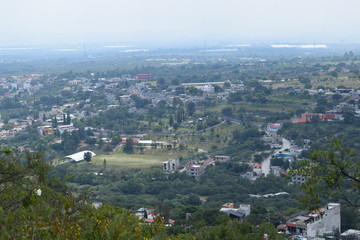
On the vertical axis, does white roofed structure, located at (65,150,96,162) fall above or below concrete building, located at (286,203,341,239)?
below

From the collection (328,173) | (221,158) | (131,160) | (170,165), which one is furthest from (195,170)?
(328,173)

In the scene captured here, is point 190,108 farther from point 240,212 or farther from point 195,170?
point 240,212

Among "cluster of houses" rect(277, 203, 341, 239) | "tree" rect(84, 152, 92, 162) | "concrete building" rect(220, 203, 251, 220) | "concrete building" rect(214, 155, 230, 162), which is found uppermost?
"cluster of houses" rect(277, 203, 341, 239)

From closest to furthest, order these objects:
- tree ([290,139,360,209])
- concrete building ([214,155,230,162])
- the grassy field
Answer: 1. tree ([290,139,360,209])
2. concrete building ([214,155,230,162])
3. the grassy field

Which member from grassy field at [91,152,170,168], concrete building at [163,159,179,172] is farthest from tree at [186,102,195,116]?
concrete building at [163,159,179,172]

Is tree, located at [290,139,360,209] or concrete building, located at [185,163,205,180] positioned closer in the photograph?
tree, located at [290,139,360,209]

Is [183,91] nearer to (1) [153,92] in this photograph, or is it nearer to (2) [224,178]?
(1) [153,92]

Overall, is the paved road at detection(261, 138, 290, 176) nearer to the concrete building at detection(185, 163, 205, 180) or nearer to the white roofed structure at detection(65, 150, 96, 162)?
the concrete building at detection(185, 163, 205, 180)

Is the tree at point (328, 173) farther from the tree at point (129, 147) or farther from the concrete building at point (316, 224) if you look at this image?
the tree at point (129, 147)

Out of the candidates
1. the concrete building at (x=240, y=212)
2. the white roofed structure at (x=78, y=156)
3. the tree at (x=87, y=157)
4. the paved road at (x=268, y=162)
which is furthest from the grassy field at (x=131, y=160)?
the concrete building at (x=240, y=212)
